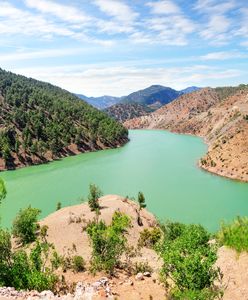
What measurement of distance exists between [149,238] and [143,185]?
162 feet

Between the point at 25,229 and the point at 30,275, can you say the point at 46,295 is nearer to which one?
the point at 30,275

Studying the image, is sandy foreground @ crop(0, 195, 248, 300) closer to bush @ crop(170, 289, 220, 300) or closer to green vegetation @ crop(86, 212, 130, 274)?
green vegetation @ crop(86, 212, 130, 274)

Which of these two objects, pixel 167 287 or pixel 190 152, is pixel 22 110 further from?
pixel 167 287

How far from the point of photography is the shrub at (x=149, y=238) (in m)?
54.4

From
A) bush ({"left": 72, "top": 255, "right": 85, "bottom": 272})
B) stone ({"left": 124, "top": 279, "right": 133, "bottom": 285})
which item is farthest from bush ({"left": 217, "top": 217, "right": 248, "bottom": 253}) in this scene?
bush ({"left": 72, "top": 255, "right": 85, "bottom": 272})

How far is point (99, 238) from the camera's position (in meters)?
40.8

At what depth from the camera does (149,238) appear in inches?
2190

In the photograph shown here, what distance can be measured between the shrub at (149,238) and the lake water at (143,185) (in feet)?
50.1

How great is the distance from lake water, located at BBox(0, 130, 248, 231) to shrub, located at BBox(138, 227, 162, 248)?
15.3 m

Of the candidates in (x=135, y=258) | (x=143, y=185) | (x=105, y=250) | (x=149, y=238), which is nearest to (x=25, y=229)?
(x=149, y=238)

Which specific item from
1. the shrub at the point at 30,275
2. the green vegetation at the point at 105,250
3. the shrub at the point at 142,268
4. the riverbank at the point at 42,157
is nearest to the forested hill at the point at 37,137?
the riverbank at the point at 42,157

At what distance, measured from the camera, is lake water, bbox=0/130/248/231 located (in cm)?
8100

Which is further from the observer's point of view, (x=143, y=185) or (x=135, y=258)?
(x=143, y=185)

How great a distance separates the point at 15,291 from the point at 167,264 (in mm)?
12422
